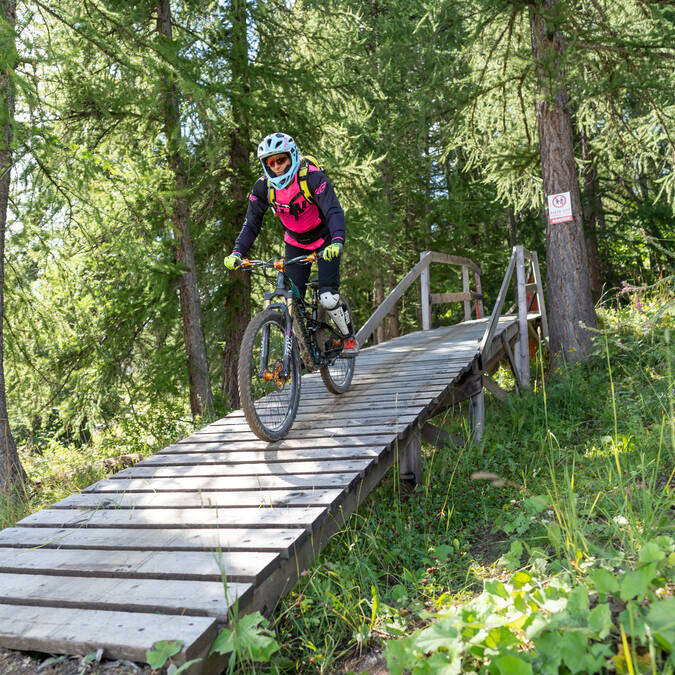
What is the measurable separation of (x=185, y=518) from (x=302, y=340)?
1.90 metres

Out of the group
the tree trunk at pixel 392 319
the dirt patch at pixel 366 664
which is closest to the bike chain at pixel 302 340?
the dirt patch at pixel 366 664

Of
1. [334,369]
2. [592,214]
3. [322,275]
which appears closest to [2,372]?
[334,369]

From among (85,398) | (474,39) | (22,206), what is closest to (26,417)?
(85,398)

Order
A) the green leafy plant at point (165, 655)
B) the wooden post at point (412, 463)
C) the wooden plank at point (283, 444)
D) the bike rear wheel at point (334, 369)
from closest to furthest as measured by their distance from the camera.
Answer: the green leafy plant at point (165, 655)
the wooden plank at point (283, 444)
the wooden post at point (412, 463)
the bike rear wheel at point (334, 369)

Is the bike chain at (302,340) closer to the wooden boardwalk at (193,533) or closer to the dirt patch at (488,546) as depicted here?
the wooden boardwalk at (193,533)

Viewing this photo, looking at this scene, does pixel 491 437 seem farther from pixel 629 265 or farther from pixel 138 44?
pixel 629 265

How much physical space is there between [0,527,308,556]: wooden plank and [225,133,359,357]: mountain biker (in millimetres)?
2087

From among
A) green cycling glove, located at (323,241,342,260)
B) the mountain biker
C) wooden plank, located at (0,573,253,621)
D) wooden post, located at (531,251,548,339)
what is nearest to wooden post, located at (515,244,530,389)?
wooden post, located at (531,251,548,339)

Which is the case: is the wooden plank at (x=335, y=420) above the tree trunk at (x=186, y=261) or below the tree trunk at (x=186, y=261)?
below

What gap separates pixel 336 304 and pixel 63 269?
4.41 meters

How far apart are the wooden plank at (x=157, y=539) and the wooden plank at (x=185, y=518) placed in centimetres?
4

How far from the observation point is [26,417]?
27.9 feet

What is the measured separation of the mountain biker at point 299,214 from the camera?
4.30 m

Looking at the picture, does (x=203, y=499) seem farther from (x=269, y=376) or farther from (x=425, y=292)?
(x=425, y=292)
